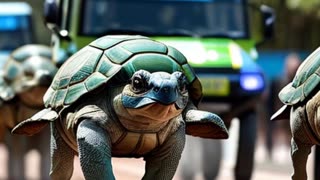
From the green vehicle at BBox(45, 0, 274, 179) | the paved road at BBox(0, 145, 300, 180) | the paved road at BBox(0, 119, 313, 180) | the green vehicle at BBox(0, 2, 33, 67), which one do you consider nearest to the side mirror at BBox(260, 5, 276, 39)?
the green vehicle at BBox(45, 0, 274, 179)

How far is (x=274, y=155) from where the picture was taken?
27047 millimetres

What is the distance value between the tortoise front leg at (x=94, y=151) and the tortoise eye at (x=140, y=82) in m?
0.45

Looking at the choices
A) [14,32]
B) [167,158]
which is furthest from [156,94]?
[14,32]

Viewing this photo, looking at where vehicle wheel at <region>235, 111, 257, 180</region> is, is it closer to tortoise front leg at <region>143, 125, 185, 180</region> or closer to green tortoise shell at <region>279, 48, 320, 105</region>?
green tortoise shell at <region>279, 48, 320, 105</region>

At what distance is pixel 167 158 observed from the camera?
372 inches

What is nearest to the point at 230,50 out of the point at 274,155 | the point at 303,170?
the point at 303,170

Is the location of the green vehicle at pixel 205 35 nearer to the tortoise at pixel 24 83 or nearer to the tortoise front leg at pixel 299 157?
the tortoise at pixel 24 83

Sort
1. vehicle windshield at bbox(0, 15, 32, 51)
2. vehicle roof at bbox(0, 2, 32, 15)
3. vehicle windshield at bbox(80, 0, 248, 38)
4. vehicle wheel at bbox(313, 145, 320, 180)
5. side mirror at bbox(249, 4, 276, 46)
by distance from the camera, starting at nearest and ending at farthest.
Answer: vehicle wheel at bbox(313, 145, 320, 180)
vehicle windshield at bbox(80, 0, 248, 38)
side mirror at bbox(249, 4, 276, 46)
vehicle windshield at bbox(0, 15, 32, 51)
vehicle roof at bbox(0, 2, 32, 15)

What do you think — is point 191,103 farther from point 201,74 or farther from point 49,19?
point 49,19

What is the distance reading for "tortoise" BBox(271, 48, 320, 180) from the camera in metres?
9.75

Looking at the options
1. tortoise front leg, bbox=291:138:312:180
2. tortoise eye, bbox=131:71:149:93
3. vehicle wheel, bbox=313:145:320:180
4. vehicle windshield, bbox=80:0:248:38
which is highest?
tortoise eye, bbox=131:71:149:93

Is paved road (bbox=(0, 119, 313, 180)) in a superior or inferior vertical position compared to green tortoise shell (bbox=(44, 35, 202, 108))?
inferior

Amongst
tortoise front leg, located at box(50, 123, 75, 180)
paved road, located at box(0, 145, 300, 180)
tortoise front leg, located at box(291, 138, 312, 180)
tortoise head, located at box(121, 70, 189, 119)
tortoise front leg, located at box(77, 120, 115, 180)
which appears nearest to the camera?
tortoise head, located at box(121, 70, 189, 119)

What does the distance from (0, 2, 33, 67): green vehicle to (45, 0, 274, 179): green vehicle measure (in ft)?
14.2
